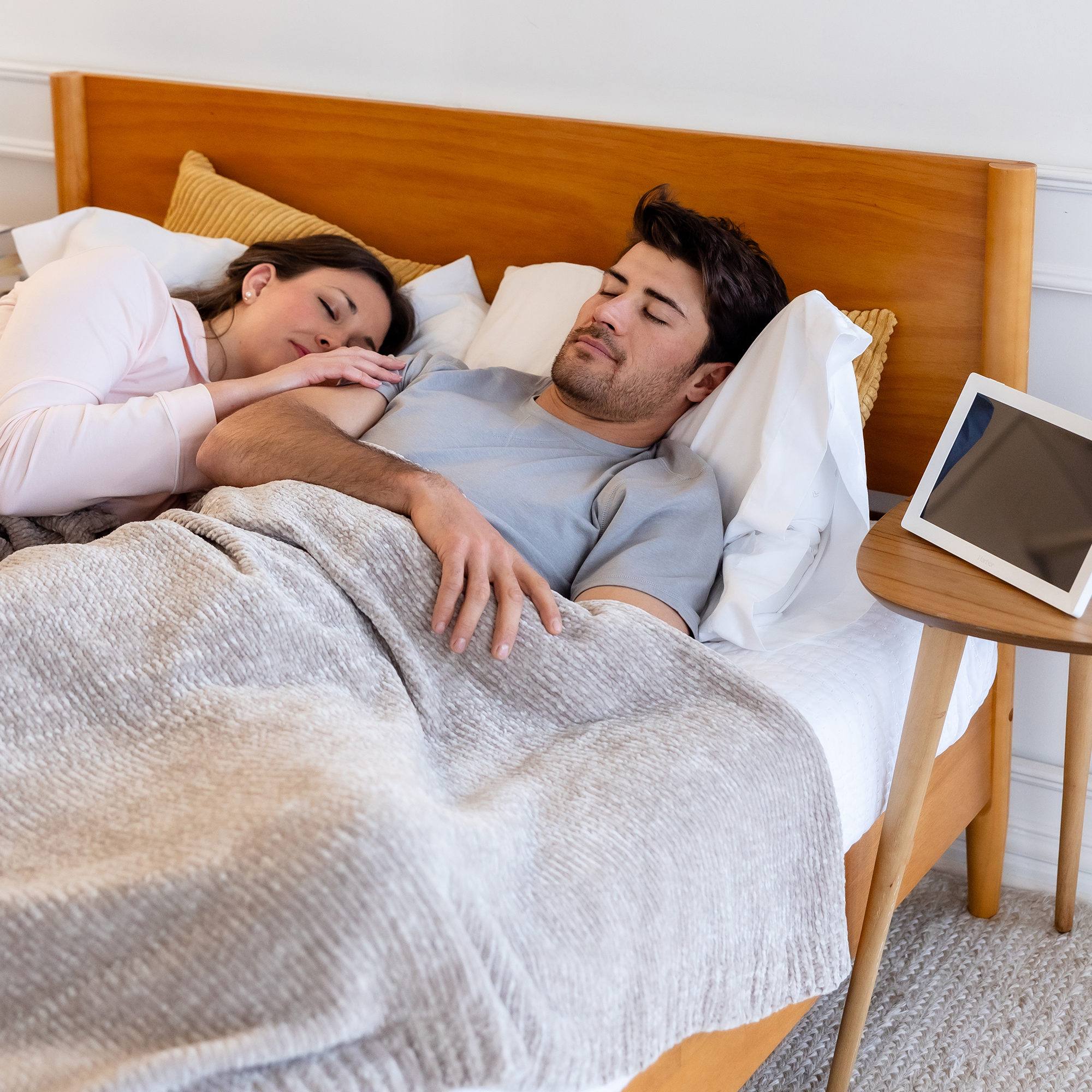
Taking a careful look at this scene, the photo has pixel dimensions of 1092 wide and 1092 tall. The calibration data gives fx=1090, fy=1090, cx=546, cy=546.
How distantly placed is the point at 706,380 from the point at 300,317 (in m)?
0.60

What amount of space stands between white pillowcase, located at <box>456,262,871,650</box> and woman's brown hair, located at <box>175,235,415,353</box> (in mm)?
579

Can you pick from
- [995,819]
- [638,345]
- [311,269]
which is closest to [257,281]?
[311,269]

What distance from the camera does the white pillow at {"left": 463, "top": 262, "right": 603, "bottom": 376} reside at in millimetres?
1625

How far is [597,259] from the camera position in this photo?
1.73 m

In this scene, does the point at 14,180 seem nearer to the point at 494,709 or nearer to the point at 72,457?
the point at 72,457

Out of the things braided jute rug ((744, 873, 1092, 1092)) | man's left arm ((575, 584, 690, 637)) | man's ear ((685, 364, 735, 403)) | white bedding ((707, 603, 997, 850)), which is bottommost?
braided jute rug ((744, 873, 1092, 1092))

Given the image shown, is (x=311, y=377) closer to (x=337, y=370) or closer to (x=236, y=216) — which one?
(x=337, y=370)

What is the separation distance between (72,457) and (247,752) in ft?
2.06

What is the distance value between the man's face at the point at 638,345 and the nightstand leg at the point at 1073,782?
0.65m

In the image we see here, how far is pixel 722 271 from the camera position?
4.66 feet

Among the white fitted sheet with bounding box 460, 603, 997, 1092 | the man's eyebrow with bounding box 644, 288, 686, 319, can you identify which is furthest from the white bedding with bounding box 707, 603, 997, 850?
the man's eyebrow with bounding box 644, 288, 686, 319

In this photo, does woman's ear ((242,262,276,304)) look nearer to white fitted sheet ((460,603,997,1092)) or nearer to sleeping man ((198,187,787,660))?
sleeping man ((198,187,787,660))

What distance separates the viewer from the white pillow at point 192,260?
1.73 m

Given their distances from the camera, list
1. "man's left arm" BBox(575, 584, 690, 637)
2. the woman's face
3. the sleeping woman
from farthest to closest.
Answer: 1. the woman's face
2. the sleeping woman
3. "man's left arm" BBox(575, 584, 690, 637)
